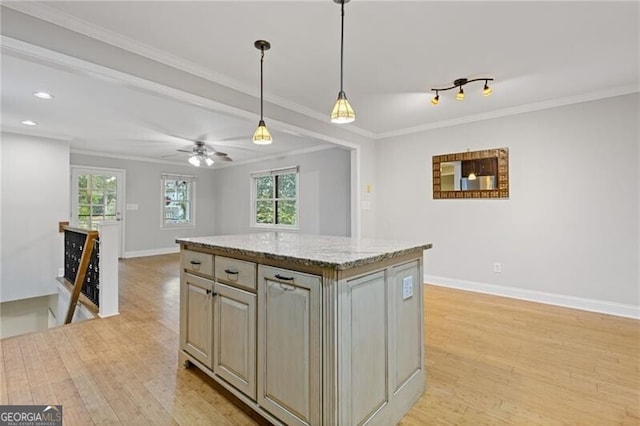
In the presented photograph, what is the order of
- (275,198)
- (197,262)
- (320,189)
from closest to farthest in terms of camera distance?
(197,262) < (320,189) < (275,198)

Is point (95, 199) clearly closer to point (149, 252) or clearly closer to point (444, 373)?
point (149, 252)

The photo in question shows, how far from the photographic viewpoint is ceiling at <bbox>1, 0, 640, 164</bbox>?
2.02m

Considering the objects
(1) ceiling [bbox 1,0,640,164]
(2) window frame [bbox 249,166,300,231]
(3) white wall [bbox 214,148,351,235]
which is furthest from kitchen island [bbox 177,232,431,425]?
(2) window frame [bbox 249,166,300,231]

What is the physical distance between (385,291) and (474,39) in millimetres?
2076

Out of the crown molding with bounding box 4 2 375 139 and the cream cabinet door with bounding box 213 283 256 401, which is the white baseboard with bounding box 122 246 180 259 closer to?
the crown molding with bounding box 4 2 375 139

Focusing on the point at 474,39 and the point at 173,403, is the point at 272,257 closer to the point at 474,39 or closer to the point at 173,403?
the point at 173,403

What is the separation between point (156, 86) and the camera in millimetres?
2518

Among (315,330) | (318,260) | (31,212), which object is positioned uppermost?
(31,212)

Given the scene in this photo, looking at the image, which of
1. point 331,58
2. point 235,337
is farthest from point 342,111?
point 235,337

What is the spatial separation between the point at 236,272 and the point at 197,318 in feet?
1.98

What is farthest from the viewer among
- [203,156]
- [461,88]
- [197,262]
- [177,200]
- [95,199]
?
[177,200]

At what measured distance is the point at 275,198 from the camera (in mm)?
6977

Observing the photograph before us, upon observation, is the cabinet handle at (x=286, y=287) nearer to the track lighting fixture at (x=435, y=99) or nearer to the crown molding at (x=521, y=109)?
the track lighting fixture at (x=435, y=99)

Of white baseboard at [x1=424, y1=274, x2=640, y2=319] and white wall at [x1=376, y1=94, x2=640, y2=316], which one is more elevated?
white wall at [x1=376, y1=94, x2=640, y2=316]
